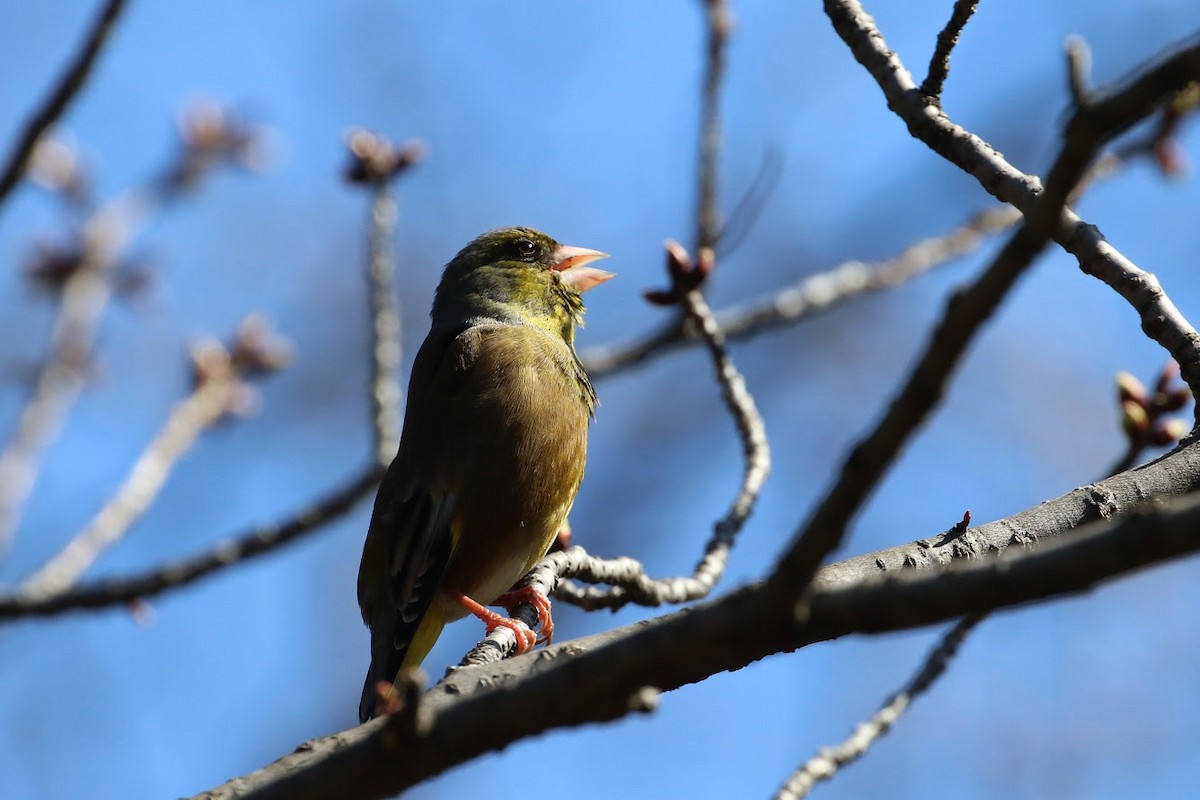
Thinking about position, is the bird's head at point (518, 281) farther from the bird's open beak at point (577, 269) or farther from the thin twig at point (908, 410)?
the thin twig at point (908, 410)

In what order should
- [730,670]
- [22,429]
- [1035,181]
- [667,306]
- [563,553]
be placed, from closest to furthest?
[730,670] → [1035,181] → [563,553] → [667,306] → [22,429]

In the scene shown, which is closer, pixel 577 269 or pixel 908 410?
pixel 908 410

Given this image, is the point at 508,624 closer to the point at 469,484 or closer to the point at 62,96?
the point at 469,484

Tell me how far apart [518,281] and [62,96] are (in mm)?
2673

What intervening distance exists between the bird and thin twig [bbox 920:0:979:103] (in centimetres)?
231


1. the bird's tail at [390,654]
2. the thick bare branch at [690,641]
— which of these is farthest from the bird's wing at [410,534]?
the thick bare branch at [690,641]

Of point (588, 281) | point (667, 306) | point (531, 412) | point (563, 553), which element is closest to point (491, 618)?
point (563, 553)

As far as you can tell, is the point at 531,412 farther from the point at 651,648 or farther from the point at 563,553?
the point at 651,648

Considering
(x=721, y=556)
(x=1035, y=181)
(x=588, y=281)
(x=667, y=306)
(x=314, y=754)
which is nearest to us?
(x=314, y=754)

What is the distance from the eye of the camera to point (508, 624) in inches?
165

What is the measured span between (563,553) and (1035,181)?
2.22 meters

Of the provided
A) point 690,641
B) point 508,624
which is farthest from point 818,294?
point 690,641

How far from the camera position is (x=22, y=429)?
6125mm

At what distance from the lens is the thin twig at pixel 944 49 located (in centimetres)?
346
